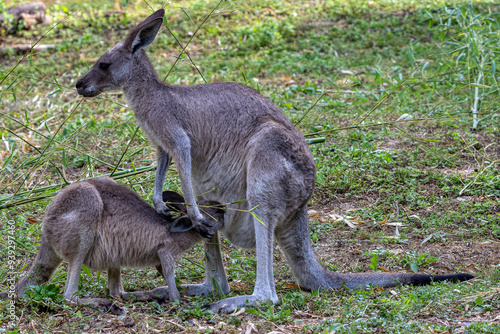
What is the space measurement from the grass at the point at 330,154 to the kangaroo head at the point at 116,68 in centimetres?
30

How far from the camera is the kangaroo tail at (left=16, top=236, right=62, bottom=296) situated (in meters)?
3.63

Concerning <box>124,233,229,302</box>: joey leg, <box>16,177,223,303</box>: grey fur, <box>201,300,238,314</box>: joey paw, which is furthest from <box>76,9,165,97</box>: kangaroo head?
<box>201,300,238,314</box>: joey paw

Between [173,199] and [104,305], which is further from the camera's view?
[173,199]

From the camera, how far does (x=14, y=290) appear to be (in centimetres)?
362

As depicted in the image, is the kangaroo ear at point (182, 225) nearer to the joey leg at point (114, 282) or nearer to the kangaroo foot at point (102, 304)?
the joey leg at point (114, 282)

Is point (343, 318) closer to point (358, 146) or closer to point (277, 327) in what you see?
point (277, 327)

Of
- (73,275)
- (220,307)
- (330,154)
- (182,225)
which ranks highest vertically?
(330,154)

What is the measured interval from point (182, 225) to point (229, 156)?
593 millimetres

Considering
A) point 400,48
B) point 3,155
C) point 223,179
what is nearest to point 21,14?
point 3,155

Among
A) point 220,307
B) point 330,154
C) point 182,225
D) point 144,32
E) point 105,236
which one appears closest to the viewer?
point 220,307

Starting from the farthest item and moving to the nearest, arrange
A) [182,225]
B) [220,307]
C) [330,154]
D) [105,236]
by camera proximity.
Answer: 1. [330,154]
2. [182,225]
3. [105,236]
4. [220,307]

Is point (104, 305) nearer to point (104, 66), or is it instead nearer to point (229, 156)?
point (229, 156)

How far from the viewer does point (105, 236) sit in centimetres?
366

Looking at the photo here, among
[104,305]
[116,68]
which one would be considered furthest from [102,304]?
[116,68]
